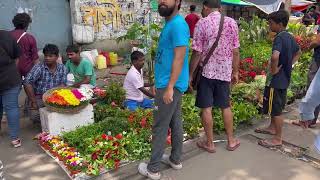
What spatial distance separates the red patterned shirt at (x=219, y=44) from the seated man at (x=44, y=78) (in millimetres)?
2150

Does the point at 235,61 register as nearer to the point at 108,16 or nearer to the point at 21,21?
the point at 21,21

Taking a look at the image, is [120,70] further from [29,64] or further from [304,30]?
[304,30]

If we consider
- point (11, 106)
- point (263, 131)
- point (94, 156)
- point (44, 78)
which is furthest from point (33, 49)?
point (263, 131)

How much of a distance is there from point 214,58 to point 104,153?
179cm

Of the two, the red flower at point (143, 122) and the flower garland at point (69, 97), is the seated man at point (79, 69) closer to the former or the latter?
the flower garland at point (69, 97)

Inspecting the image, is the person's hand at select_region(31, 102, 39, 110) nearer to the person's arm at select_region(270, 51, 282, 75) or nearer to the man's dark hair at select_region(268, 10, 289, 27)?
the person's arm at select_region(270, 51, 282, 75)

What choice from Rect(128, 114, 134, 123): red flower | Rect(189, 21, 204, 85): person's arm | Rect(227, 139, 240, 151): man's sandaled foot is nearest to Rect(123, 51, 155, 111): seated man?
Rect(128, 114, 134, 123): red flower

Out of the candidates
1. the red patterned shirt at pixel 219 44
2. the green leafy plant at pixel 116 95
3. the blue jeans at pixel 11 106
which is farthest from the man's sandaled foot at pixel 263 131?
the blue jeans at pixel 11 106

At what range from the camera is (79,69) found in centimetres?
571

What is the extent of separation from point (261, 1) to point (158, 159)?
11254 mm

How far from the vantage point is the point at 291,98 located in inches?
269

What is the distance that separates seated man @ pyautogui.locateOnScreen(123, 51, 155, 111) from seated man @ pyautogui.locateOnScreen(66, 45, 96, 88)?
60 centimetres

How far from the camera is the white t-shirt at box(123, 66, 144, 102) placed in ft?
17.9

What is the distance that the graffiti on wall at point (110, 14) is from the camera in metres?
9.52
